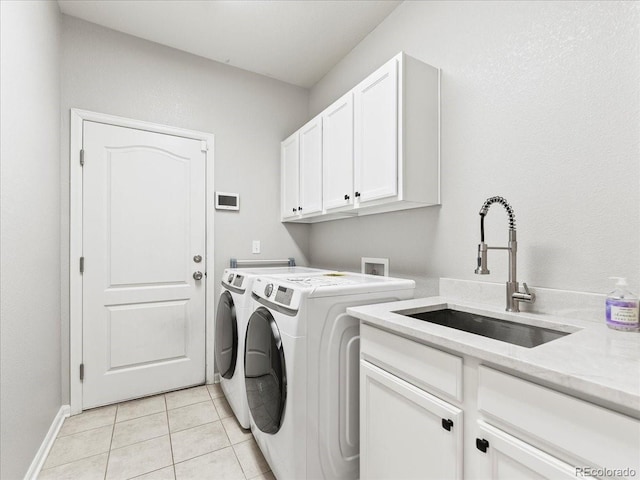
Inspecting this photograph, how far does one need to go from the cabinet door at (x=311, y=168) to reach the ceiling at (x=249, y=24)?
0.62 meters

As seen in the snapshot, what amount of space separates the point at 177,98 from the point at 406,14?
1803mm

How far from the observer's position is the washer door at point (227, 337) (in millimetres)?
1963

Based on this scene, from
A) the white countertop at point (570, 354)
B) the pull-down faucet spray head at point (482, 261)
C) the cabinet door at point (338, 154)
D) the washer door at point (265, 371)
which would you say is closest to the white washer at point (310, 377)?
the washer door at point (265, 371)

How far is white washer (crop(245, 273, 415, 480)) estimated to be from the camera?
131 cm

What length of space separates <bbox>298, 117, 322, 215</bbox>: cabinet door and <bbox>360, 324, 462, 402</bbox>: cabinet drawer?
1267mm

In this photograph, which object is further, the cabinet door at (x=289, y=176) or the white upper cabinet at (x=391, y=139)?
the cabinet door at (x=289, y=176)

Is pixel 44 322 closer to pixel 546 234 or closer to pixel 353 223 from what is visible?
pixel 353 223

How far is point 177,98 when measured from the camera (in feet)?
8.23

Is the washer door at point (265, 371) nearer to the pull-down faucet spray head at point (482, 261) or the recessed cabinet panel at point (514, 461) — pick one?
the recessed cabinet panel at point (514, 461)

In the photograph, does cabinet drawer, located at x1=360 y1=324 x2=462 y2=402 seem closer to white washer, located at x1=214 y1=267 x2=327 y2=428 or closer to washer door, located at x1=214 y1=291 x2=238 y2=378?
white washer, located at x1=214 y1=267 x2=327 y2=428

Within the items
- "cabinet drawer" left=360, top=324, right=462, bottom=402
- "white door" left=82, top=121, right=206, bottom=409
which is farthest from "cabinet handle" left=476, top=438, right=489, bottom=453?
"white door" left=82, top=121, right=206, bottom=409

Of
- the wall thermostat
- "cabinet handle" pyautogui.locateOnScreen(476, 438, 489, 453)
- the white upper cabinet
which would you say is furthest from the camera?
the wall thermostat

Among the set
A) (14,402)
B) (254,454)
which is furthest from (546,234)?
(14,402)

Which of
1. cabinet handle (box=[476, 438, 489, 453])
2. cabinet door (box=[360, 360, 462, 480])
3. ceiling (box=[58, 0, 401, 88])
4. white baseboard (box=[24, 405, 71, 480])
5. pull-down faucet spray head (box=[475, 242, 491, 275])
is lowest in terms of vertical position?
white baseboard (box=[24, 405, 71, 480])
